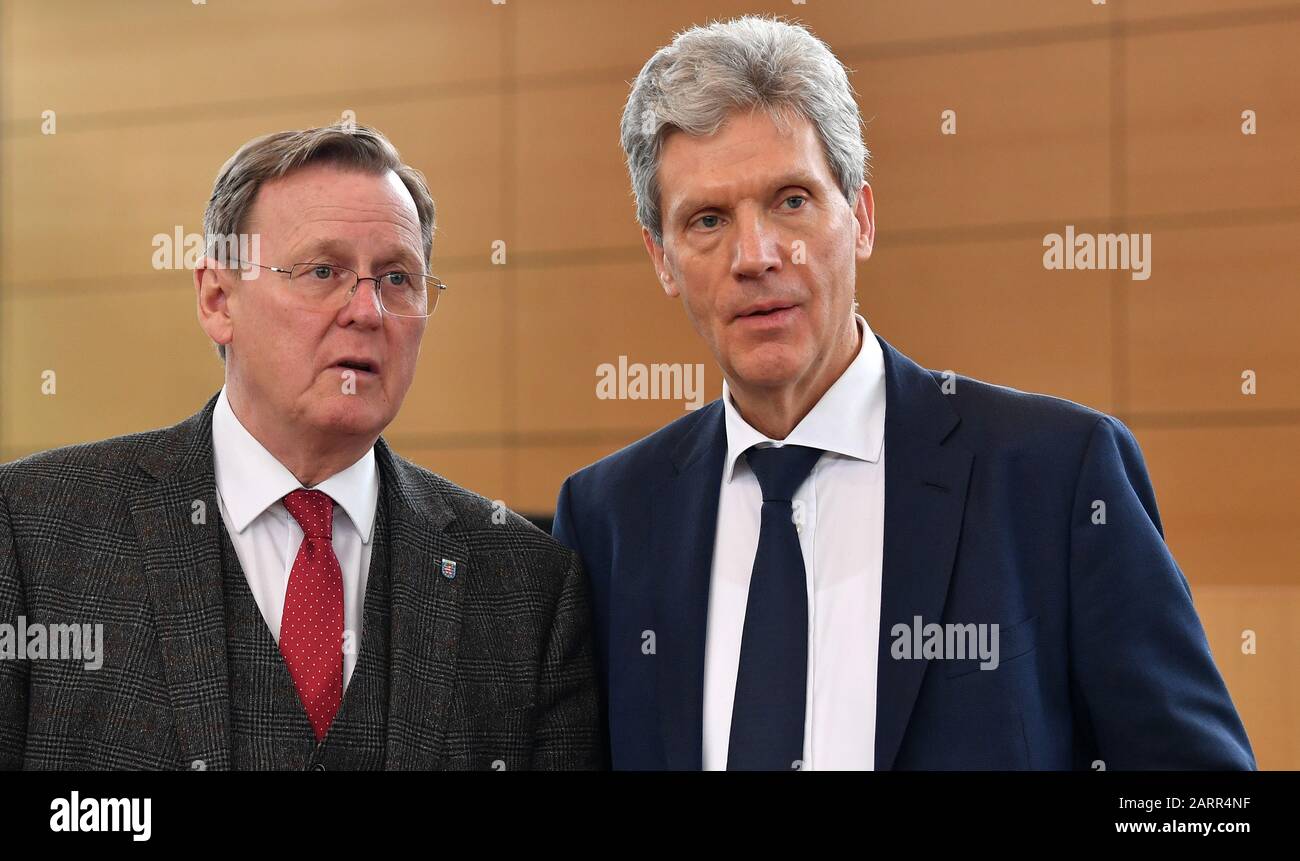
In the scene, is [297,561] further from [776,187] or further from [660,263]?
[776,187]

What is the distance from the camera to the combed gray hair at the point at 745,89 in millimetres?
1827

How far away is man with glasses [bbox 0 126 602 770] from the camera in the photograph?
1.67 m

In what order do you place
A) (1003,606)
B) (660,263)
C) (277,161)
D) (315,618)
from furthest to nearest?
(660,263)
(277,161)
(315,618)
(1003,606)

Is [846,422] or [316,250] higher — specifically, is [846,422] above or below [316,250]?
below

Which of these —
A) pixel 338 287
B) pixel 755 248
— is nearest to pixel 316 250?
pixel 338 287

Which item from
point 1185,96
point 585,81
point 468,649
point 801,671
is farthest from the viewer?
point 585,81

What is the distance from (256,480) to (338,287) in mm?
333

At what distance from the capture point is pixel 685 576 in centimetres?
186

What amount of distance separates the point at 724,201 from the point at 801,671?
0.73 m

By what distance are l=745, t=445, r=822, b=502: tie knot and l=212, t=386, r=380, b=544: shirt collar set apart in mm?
644

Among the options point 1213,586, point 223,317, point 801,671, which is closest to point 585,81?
point 1213,586

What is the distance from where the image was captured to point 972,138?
5.36 meters

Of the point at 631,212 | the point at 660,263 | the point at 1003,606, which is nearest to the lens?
the point at 1003,606
